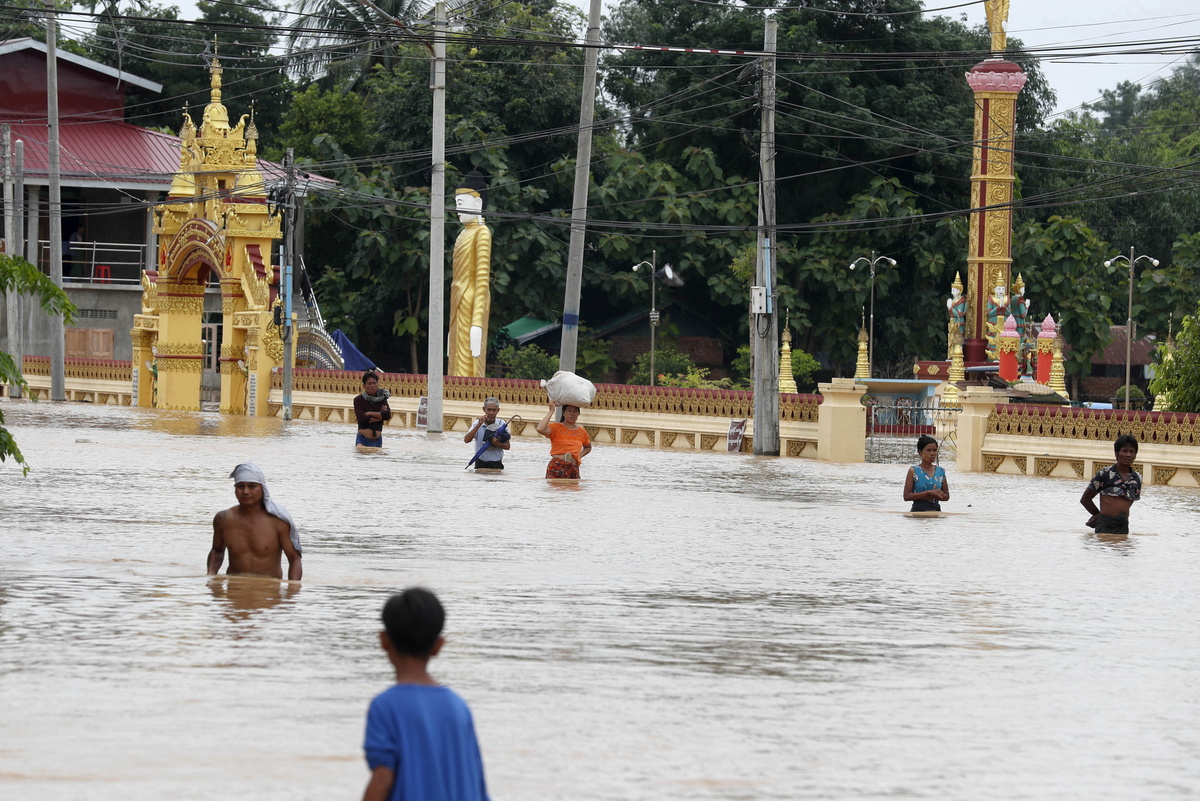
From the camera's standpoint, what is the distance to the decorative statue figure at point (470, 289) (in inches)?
1741

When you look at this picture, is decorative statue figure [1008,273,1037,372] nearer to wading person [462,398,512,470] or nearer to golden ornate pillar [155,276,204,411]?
golden ornate pillar [155,276,204,411]

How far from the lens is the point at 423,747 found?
4.87 m

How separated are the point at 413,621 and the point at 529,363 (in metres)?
46.9

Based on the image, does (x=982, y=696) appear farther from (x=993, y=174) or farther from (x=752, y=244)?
(x=752, y=244)

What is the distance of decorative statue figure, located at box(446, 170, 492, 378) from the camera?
44.2m

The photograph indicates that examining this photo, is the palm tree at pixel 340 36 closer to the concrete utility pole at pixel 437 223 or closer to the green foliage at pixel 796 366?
the green foliage at pixel 796 366

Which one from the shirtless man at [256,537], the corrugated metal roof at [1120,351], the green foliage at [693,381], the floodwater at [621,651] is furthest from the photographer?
the corrugated metal roof at [1120,351]

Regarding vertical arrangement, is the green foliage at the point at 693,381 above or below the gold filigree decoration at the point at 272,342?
below

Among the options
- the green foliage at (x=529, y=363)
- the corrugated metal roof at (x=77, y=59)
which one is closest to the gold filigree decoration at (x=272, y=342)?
the green foliage at (x=529, y=363)

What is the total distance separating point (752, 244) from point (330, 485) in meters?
36.8

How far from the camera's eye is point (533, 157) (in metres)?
59.6

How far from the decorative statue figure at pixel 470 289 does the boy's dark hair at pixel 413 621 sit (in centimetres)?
3886

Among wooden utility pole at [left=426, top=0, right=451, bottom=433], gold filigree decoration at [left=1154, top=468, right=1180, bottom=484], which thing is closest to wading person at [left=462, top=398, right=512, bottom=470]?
wooden utility pole at [left=426, top=0, right=451, bottom=433]

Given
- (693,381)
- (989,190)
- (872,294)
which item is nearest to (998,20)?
(989,190)
